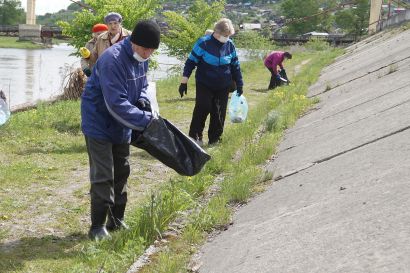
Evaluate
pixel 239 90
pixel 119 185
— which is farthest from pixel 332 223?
pixel 239 90

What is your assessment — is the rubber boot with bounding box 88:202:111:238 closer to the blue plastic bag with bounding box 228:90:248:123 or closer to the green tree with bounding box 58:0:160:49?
the blue plastic bag with bounding box 228:90:248:123

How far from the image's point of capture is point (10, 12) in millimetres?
110000

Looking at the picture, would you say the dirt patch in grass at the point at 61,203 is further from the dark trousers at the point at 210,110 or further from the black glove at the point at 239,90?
the black glove at the point at 239,90

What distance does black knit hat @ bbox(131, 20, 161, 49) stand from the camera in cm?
397

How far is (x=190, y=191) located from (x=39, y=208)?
1.40 m

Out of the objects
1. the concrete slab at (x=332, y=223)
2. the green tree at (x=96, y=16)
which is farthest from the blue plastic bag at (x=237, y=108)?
the green tree at (x=96, y=16)

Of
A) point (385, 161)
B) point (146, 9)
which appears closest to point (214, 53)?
point (385, 161)

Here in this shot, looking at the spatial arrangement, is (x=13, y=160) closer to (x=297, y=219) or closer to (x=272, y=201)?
(x=272, y=201)

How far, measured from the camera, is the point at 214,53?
24.7 ft

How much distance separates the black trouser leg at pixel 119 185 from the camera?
4.46 metres

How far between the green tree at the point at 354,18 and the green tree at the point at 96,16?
78512 mm

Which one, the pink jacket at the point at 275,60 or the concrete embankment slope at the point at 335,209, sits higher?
the pink jacket at the point at 275,60

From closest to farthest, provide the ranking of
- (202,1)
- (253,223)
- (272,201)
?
(253,223), (272,201), (202,1)

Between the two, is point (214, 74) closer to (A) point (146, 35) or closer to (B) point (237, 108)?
(B) point (237, 108)
